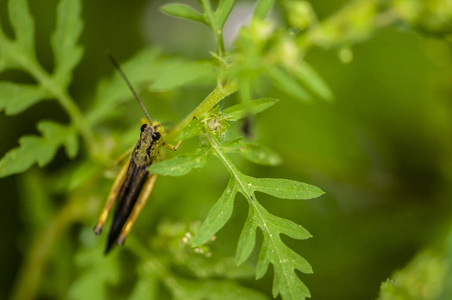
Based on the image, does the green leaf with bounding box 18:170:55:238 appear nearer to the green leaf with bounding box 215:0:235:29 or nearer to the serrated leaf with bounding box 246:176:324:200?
the serrated leaf with bounding box 246:176:324:200

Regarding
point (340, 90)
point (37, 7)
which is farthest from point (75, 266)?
point (340, 90)

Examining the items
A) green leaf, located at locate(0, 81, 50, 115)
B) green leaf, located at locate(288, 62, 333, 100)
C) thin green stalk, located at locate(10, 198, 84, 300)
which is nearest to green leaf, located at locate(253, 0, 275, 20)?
green leaf, located at locate(288, 62, 333, 100)

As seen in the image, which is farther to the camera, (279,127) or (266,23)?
(279,127)

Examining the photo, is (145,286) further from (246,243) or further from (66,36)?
(66,36)

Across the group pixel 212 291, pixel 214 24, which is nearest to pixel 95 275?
pixel 212 291

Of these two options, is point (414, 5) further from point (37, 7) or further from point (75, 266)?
point (37, 7)

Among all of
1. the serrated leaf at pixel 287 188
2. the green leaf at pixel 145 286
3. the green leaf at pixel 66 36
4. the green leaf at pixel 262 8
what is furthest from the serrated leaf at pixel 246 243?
the green leaf at pixel 66 36

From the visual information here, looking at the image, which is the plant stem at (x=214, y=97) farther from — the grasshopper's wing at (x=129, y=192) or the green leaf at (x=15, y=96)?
the green leaf at (x=15, y=96)
